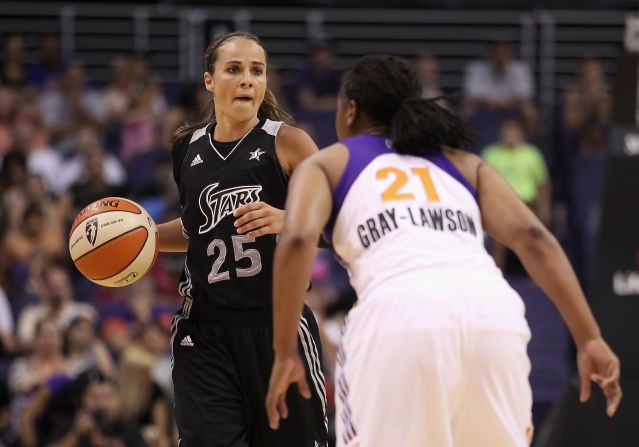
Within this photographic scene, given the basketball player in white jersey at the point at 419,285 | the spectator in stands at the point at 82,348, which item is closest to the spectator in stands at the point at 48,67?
the spectator in stands at the point at 82,348

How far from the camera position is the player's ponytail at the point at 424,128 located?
435 centimetres

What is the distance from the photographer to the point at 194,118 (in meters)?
6.20

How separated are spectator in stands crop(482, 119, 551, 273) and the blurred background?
22 millimetres

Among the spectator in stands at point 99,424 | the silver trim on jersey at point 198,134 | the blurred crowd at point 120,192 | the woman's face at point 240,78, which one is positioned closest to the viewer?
the woman's face at point 240,78

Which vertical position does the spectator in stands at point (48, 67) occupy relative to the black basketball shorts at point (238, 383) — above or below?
above

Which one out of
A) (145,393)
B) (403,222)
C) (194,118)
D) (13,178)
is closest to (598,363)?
(403,222)

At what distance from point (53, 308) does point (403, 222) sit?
7.18m

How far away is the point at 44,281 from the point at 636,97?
19.0 ft

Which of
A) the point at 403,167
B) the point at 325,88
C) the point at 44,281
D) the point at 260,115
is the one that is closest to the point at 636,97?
the point at 260,115

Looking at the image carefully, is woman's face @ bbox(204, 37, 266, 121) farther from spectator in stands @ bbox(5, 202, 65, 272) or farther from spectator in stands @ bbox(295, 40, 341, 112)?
spectator in stands @ bbox(295, 40, 341, 112)

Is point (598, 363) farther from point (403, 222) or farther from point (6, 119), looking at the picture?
point (6, 119)

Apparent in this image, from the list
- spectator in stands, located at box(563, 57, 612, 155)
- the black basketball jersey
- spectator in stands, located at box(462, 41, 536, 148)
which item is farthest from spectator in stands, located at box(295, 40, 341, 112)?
the black basketball jersey

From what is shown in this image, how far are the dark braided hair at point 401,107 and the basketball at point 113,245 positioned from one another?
1471mm

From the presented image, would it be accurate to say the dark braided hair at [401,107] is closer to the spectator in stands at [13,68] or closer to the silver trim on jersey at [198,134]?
the silver trim on jersey at [198,134]
